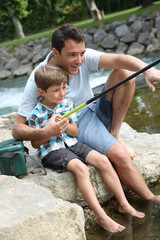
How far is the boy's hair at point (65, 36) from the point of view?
2621mm

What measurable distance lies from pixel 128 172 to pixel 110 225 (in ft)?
1.49

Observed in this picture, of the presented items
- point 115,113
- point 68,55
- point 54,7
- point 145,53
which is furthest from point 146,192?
point 54,7

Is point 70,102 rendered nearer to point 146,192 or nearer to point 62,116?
point 62,116

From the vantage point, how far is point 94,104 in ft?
9.71

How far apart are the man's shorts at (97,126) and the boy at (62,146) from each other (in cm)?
9

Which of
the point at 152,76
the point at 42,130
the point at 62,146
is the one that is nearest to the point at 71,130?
the point at 62,146

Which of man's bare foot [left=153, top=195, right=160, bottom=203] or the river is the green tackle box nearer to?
the river

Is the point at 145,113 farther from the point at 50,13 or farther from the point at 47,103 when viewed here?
the point at 50,13

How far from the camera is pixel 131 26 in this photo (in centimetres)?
1232

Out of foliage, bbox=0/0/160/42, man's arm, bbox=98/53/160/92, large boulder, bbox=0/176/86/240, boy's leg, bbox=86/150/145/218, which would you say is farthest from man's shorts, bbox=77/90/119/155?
foliage, bbox=0/0/160/42

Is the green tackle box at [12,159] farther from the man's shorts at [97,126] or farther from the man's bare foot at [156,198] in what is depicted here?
the man's bare foot at [156,198]

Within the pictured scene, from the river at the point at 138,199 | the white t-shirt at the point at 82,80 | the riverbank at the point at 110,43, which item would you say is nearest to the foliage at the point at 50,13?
the riverbank at the point at 110,43

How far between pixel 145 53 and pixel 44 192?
972 cm

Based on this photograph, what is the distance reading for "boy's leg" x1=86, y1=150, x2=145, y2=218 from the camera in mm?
2326
